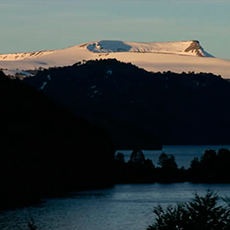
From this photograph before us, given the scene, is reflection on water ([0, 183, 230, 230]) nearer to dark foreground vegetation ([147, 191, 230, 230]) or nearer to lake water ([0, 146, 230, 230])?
lake water ([0, 146, 230, 230])

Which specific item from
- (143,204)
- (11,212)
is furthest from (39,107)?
(11,212)

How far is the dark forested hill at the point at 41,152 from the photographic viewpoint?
156000mm

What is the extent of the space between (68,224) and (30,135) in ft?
268

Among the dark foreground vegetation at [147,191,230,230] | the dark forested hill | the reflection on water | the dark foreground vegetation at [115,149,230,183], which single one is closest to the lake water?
the reflection on water

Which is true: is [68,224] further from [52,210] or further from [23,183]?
[23,183]

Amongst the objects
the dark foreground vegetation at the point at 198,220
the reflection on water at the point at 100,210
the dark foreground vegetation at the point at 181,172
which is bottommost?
the reflection on water at the point at 100,210

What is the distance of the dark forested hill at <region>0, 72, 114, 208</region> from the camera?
6142 inches

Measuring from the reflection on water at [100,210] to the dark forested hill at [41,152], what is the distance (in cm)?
1146

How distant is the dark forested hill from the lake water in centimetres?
1090

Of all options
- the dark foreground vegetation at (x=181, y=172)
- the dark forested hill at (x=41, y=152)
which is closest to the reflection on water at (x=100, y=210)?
the dark forested hill at (x=41, y=152)

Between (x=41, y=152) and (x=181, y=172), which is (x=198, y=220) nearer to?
(x=41, y=152)

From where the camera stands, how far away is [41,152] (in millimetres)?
174125

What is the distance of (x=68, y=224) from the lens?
324ft

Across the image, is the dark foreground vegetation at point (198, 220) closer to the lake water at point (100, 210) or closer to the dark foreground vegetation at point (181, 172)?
the lake water at point (100, 210)
